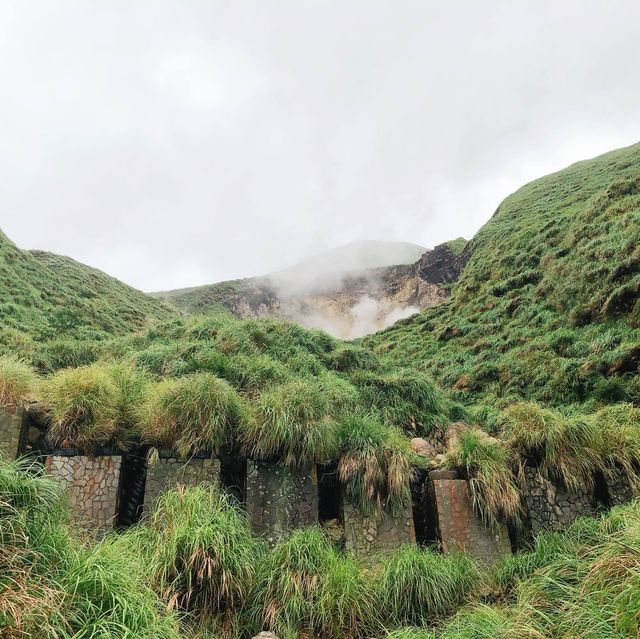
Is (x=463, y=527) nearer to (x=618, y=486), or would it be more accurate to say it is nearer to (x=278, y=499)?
(x=618, y=486)

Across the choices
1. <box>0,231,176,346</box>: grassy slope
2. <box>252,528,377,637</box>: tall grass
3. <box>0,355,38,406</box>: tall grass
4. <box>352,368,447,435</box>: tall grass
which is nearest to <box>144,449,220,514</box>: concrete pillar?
<box>252,528,377,637</box>: tall grass

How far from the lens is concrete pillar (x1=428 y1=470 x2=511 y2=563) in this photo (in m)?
7.08

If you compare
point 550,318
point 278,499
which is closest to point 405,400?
point 278,499

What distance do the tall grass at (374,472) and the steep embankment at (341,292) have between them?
38918 millimetres

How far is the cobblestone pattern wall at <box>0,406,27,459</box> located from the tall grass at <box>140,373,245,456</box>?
5.46ft

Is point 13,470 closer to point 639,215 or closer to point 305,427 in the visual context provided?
point 305,427

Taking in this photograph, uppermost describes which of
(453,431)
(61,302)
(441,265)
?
(441,265)

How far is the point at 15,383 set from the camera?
7422 mm

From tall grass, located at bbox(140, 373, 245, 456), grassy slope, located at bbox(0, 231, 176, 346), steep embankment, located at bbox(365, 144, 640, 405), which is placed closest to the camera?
tall grass, located at bbox(140, 373, 245, 456)

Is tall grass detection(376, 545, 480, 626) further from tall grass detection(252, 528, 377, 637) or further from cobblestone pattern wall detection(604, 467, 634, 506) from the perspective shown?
cobblestone pattern wall detection(604, 467, 634, 506)

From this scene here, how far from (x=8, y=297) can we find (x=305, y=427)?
19.6m

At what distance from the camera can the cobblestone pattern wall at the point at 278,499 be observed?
23.3 feet

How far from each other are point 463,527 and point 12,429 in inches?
266

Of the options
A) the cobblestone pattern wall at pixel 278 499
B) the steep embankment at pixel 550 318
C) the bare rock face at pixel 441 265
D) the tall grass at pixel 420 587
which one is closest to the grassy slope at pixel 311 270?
the bare rock face at pixel 441 265
